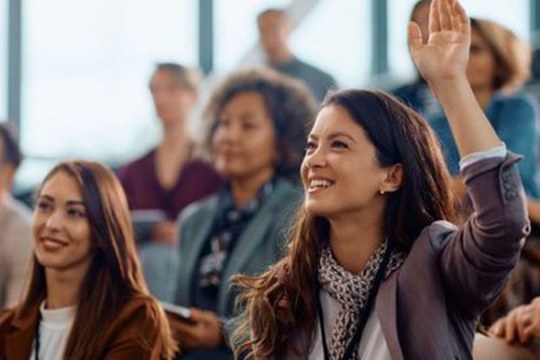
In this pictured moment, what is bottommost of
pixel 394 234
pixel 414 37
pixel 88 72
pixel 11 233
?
pixel 11 233

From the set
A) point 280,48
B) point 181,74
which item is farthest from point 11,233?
point 280,48

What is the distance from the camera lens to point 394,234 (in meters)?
2.07

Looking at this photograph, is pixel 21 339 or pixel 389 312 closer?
pixel 389 312

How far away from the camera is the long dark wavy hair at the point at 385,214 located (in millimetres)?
2066

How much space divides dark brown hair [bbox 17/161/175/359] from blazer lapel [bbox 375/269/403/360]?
68 centimetres

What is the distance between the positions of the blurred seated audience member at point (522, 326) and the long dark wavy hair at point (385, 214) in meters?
0.22

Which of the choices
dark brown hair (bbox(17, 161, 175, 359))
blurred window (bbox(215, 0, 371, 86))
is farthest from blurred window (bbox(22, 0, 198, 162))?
dark brown hair (bbox(17, 161, 175, 359))

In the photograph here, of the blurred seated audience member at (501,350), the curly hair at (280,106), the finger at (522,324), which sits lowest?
the blurred seated audience member at (501,350)

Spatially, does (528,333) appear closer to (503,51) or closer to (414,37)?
(414,37)

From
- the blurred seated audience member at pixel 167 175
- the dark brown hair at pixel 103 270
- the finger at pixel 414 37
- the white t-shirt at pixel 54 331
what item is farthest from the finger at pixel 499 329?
the blurred seated audience member at pixel 167 175

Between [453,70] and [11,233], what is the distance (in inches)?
83.8

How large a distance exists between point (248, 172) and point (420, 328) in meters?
1.56

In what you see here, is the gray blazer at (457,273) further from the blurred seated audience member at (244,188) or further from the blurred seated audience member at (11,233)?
the blurred seated audience member at (11,233)

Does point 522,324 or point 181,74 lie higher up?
point 181,74
